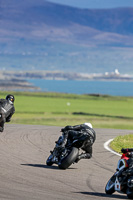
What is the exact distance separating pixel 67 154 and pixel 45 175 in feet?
4.58

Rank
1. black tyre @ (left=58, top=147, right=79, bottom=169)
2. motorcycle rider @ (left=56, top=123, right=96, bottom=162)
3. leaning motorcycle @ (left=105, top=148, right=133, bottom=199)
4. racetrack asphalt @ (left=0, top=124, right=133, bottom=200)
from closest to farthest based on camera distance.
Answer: leaning motorcycle @ (left=105, top=148, right=133, bottom=199), racetrack asphalt @ (left=0, top=124, right=133, bottom=200), black tyre @ (left=58, top=147, right=79, bottom=169), motorcycle rider @ (left=56, top=123, right=96, bottom=162)

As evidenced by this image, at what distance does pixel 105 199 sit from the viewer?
460 inches

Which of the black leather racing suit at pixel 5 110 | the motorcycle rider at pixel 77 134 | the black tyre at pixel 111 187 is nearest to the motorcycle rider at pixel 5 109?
the black leather racing suit at pixel 5 110

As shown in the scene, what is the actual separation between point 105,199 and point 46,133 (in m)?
15.9

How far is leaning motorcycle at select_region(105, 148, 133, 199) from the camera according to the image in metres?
Answer: 11.6

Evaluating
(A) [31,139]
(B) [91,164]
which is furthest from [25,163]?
(A) [31,139]

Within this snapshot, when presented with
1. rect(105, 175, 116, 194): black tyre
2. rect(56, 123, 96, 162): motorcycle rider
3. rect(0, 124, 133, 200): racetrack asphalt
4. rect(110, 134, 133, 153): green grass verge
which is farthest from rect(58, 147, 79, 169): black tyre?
rect(110, 134, 133, 153): green grass verge

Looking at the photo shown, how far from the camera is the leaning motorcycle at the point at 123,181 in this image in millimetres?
11570

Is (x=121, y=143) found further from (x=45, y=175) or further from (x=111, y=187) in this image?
(x=111, y=187)

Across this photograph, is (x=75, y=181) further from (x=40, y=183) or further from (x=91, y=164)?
(x=91, y=164)

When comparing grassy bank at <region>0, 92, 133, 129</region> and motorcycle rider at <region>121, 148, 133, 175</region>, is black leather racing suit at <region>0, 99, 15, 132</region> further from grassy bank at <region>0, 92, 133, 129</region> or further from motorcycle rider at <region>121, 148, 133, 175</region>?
grassy bank at <region>0, 92, 133, 129</region>

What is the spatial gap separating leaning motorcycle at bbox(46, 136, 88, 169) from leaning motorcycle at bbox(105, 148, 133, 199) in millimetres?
3421

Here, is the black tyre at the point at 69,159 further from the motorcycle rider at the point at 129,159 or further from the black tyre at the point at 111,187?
the motorcycle rider at the point at 129,159

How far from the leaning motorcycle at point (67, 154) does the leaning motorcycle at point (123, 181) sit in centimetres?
342
